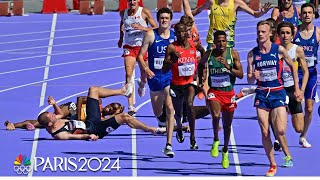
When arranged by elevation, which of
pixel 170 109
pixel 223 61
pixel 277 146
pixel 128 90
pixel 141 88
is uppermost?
pixel 223 61

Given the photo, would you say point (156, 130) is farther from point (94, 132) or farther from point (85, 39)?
point (85, 39)

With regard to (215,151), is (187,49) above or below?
above

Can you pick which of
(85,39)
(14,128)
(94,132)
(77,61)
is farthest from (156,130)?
(85,39)

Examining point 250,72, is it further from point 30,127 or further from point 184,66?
point 30,127

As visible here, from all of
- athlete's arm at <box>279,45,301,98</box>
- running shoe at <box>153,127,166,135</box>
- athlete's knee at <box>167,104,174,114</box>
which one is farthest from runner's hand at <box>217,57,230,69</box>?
running shoe at <box>153,127,166,135</box>

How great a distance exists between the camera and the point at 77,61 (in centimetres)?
2811

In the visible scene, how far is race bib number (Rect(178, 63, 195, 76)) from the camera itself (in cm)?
1895

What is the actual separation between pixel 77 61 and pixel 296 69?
427 inches

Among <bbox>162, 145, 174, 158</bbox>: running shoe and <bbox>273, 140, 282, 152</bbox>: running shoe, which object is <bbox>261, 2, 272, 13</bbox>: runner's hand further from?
<bbox>162, 145, 174, 158</bbox>: running shoe

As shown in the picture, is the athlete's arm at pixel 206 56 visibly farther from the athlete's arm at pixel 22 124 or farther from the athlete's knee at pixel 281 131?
the athlete's arm at pixel 22 124

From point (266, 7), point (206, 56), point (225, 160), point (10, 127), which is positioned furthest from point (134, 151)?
point (266, 7)

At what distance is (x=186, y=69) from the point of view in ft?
62.2

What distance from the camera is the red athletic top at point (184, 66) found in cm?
1892

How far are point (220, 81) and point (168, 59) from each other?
0.95 meters
